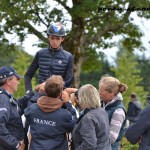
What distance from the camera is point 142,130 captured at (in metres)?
5.35

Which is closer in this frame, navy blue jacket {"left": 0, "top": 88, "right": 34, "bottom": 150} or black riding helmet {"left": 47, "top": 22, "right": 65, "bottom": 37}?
navy blue jacket {"left": 0, "top": 88, "right": 34, "bottom": 150}

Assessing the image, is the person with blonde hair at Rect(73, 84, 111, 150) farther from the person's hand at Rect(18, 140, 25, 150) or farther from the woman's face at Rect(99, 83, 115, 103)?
the person's hand at Rect(18, 140, 25, 150)

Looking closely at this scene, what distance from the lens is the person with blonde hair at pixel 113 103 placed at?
5.76 metres

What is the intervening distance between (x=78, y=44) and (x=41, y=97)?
12670 mm

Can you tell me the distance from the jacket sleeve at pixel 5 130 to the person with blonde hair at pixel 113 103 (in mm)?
1127

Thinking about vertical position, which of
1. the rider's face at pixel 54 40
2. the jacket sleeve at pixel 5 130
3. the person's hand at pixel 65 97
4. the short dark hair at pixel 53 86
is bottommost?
the jacket sleeve at pixel 5 130

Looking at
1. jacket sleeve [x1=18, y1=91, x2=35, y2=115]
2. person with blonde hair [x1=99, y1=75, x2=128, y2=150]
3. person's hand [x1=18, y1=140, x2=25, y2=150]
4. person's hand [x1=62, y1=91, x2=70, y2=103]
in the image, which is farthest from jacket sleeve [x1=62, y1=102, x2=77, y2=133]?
jacket sleeve [x1=18, y1=91, x2=35, y2=115]

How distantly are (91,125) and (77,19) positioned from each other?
13.4 meters

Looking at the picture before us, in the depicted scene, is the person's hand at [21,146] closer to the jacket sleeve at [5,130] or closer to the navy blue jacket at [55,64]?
the jacket sleeve at [5,130]

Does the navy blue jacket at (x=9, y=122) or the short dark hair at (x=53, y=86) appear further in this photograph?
the navy blue jacket at (x=9, y=122)

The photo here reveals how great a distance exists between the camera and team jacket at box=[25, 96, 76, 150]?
5539 millimetres

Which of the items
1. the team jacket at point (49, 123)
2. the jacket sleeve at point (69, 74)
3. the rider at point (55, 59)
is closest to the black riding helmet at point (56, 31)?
the rider at point (55, 59)

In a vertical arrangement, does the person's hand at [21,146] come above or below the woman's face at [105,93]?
below

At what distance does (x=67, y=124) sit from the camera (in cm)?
555
